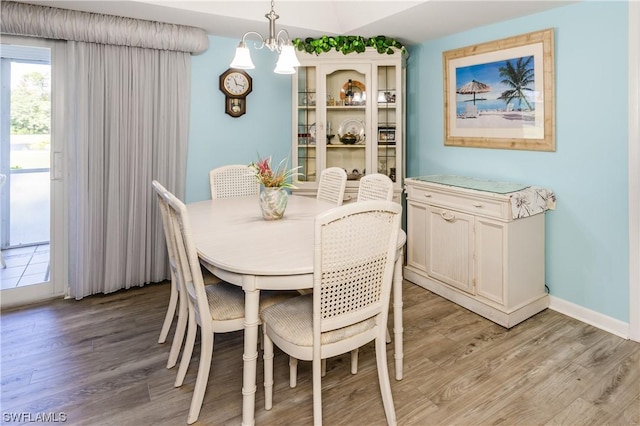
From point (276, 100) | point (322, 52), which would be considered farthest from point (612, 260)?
point (276, 100)

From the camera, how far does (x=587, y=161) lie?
8.95 ft

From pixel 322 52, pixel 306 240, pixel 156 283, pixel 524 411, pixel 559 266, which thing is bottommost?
pixel 524 411

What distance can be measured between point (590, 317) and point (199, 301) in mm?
2639

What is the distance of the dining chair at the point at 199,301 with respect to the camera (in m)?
1.79

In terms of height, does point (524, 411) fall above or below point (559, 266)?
below

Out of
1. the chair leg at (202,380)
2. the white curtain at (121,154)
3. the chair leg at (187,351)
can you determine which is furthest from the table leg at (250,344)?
the white curtain at (121,154)

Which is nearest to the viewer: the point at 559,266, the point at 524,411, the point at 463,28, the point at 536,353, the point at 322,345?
the point at 322,345

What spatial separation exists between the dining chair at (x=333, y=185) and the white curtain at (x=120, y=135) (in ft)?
4.24

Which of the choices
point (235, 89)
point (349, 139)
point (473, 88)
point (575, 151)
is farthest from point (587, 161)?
point (235, 89)

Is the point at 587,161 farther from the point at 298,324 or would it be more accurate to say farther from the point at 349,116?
the point at 298,324

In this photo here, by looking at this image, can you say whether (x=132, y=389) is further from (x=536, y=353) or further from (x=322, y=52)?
(x=322, y=52)

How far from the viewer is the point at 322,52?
3.80 m

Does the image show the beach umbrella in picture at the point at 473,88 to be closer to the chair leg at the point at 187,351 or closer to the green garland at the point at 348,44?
the green garland at the point at 348,44

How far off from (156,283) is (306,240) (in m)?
2.15
